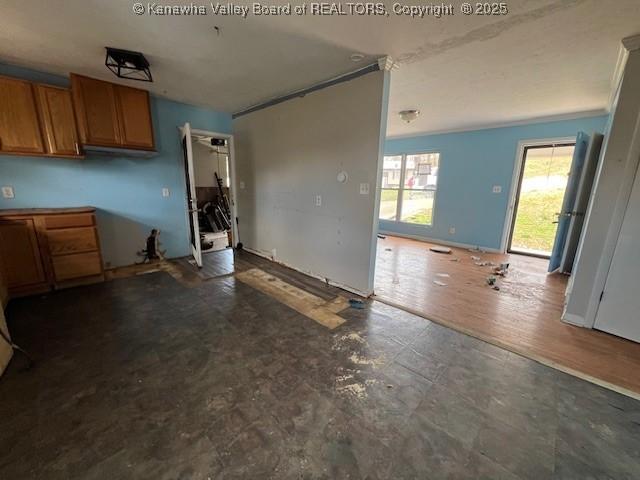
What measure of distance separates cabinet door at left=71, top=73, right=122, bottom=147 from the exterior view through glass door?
676 cm

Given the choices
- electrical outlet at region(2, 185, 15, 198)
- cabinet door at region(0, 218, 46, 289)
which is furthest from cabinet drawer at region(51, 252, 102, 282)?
electrical outlet at region(2, 185, 15, 198)

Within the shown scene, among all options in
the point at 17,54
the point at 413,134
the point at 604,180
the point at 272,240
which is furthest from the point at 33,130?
the point at 413,134

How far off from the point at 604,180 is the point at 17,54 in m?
5.83

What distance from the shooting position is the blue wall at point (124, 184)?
3053 millimetres

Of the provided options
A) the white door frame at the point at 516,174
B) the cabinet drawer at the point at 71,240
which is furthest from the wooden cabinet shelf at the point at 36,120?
the white door frame at the point at 516,174

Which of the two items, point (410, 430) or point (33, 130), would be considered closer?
point (410, 430)

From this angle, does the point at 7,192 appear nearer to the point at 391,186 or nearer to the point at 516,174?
the point at 391,186

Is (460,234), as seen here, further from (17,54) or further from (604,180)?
(17,54)

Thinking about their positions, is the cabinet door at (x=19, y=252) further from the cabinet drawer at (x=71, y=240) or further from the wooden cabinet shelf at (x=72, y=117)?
the wooden cabinet shelf at (x=72, y=117)

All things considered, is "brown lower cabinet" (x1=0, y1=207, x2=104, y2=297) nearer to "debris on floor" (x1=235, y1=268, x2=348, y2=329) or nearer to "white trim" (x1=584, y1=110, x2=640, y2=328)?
"debris on floor" (x1=235, y1=268, x2=348, y2=329)

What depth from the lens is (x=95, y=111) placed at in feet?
10.0

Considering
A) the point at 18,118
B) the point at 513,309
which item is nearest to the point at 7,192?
the point at 18,118

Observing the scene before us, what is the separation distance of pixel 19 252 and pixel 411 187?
22.7ft

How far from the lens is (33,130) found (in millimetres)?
2805
